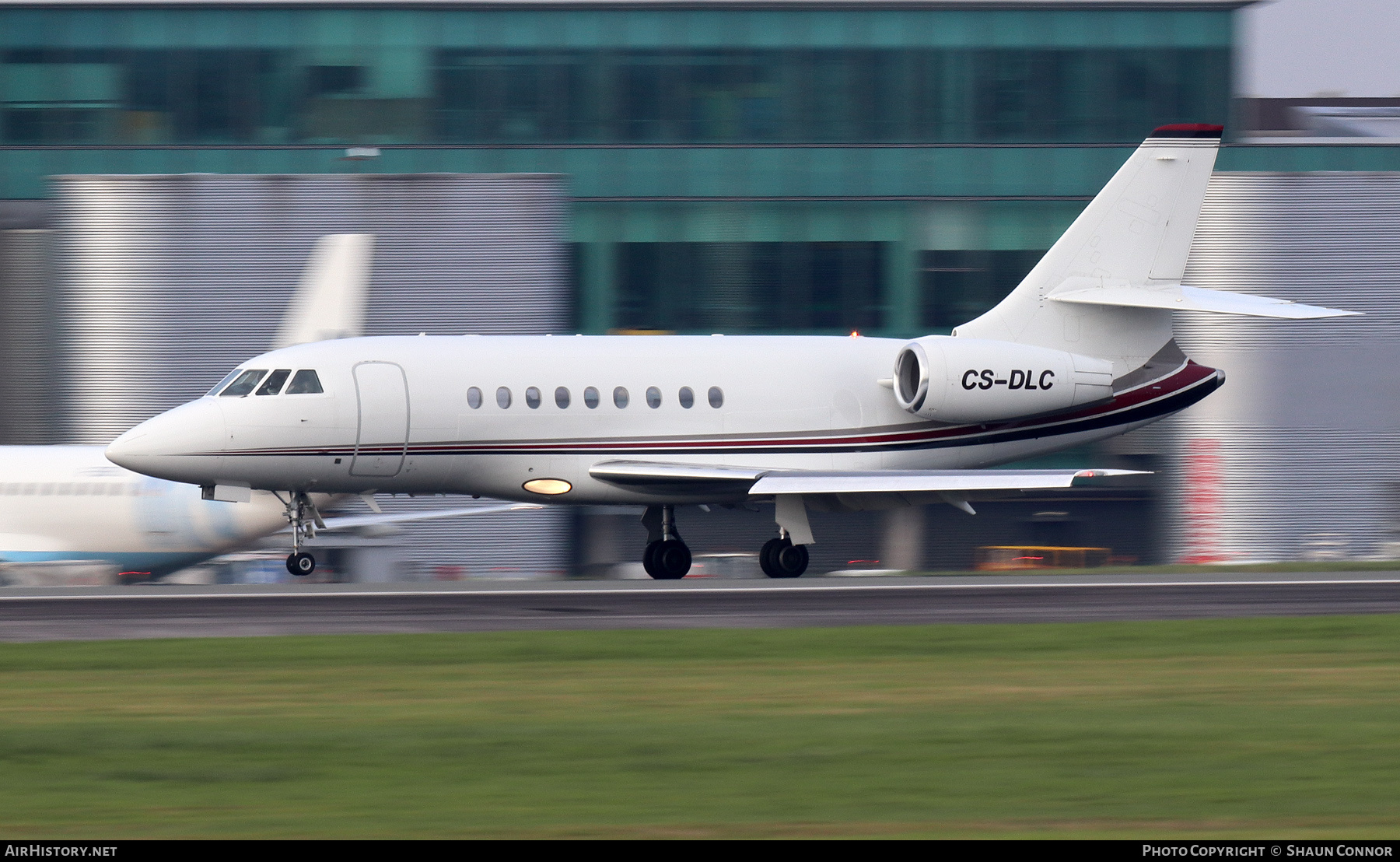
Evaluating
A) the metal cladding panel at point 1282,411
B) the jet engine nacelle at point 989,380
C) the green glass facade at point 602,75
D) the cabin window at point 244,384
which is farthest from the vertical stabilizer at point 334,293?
the metal cladding panel at point 1282,411

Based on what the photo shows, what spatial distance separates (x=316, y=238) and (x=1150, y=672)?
23683 mm

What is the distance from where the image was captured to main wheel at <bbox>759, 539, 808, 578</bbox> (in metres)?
27.8

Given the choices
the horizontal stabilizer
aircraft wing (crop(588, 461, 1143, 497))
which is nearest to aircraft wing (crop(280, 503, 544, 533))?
aircraft wing (crop(588, 461, 1143, 497))

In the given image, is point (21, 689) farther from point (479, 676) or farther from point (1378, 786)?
point (1378, 786)

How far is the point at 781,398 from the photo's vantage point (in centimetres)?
2788

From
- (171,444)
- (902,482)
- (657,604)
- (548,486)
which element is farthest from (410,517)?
(657,604)

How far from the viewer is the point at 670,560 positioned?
93.3 ft

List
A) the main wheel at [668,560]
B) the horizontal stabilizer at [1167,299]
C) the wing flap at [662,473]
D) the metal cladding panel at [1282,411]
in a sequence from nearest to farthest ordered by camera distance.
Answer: the wing flap at [662,473] → the horizontal stabilizer at [1167,299] → the main wheel at [668,560] → the metal cladding panel at [1282,411]

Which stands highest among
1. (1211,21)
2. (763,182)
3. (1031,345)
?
(1211,21)

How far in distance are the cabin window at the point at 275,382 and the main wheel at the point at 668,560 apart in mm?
6557

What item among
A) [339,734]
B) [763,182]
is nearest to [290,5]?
[763,182]

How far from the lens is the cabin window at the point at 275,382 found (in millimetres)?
25734

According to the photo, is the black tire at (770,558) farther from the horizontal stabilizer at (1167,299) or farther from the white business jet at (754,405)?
the horizontal stabilizer at (1167,299)

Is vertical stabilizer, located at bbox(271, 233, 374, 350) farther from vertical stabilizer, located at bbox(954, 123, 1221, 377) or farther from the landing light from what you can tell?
vertical stabilizer, located at bbox(954, 123, 1221, 377)
